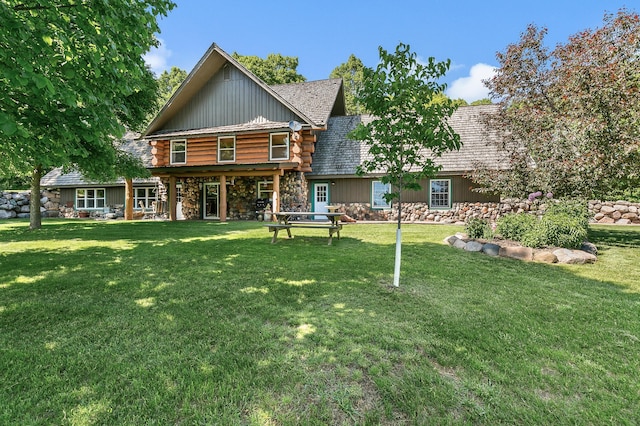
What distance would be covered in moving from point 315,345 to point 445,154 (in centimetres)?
1551

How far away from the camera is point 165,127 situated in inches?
717

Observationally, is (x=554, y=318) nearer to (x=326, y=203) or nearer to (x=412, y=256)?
(x=412, y=256)

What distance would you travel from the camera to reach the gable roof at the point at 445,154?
51.0 feet

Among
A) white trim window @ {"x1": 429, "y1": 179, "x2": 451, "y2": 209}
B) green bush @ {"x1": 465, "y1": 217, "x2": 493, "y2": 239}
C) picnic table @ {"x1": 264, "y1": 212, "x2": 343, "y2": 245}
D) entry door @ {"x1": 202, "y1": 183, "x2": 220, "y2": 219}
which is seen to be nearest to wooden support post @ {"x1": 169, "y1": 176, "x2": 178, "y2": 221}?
entry door @ {"x1": 202, "y1": 183, "x2": 220, "y2": 219}

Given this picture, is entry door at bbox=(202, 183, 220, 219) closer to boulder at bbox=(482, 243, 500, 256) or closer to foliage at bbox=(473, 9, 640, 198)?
foliage at bbox=(473, 9, 640, 198)

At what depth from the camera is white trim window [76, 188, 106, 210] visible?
21.6m

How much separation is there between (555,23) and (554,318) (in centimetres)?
1173

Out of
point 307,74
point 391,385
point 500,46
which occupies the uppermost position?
point 307,74

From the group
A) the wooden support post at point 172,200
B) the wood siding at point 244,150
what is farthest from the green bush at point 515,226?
the wooden support post at point 172,200

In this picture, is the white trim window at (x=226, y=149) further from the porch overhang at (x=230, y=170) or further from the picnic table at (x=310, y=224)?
the picnic table at (x=310, y=224)

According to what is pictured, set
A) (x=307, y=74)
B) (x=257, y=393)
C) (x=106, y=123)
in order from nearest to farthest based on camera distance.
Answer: (x=257, y=393), (x=106, y=123), (x=307, y=74)

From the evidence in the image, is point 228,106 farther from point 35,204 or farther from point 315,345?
point 315,345

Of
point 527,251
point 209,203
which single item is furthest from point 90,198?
point 527,251

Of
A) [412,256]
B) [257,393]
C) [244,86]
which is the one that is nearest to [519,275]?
[412,256]
